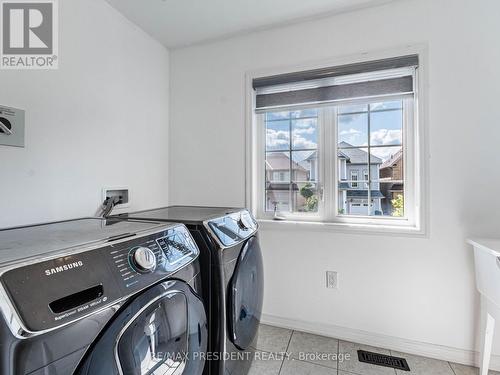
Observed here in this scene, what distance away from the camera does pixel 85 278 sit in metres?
0.58

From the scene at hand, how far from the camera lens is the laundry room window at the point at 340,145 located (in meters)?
1.72

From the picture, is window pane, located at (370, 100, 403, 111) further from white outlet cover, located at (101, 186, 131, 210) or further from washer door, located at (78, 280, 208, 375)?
white outlet cover, located at (101, 186, 131, 210)

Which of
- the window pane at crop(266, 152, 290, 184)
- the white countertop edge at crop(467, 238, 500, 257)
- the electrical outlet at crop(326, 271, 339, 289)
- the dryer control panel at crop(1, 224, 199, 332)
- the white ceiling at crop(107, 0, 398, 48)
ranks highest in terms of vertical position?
the white ceiling at crop(107, 0, 398, 48)

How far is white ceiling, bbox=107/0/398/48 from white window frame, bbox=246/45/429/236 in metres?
0.33

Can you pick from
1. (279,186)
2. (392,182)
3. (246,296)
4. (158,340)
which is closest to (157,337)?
(158,340)

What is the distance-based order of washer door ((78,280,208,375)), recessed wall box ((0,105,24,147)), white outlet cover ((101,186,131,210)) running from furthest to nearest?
white outlet cover ((101,186,131,210)), recessed wall box ((0,105,24,147)), washer door ((78,280,208,375))

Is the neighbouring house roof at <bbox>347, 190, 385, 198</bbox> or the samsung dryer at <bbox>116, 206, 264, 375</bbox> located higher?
the neighbouring house roof at <bbox>347, 190, 385, 198</bbox>

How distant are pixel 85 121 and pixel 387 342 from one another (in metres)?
2.39

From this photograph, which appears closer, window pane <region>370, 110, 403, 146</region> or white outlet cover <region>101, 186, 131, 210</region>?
white outlet cover <region>101, 186, 131, 210</region>

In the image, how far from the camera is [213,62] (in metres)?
2.10

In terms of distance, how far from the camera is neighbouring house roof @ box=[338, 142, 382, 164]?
6.02 feet

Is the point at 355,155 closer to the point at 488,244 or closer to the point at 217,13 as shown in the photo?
the point at 488,244

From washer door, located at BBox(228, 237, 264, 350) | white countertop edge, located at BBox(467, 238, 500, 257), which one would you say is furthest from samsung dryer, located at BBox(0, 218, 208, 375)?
white countertop edge, located at BBox(467, 238, 500, 257)

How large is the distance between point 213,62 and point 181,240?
1.73 meters
